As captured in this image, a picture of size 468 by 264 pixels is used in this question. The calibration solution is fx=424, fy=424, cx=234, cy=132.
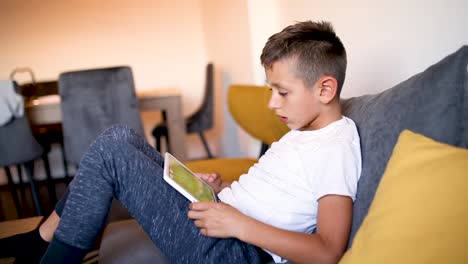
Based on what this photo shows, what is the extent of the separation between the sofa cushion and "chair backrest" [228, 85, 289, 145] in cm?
81

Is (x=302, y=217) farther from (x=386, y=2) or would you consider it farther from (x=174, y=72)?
(x=174, y=72)

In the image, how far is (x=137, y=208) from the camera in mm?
1022

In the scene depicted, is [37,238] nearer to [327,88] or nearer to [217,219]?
[217,219]

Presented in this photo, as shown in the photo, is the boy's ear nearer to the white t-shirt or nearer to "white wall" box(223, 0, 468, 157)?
the white t-shirt

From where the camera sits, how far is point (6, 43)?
3916 mm

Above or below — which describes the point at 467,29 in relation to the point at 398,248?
above

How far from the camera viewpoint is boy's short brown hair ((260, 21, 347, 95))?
41.1 inches

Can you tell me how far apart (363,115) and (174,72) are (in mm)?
3451

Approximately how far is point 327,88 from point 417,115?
28 centimetres

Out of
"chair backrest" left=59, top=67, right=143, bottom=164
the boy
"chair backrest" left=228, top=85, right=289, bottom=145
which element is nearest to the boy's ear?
the boy

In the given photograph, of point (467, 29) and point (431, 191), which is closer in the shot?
point (431, 191)

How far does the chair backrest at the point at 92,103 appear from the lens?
2.57m

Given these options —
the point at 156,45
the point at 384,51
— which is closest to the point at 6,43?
the point at 156,45

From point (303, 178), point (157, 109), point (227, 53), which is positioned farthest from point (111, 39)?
point (303, 178)
